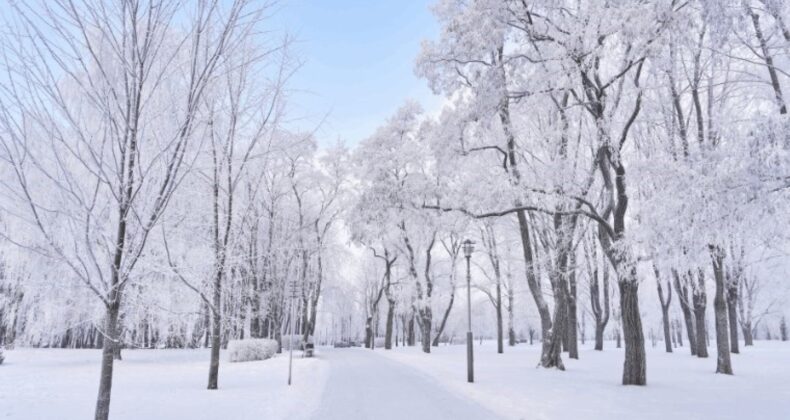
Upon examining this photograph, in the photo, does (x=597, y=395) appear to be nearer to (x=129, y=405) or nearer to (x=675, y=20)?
(x=675, y=20)

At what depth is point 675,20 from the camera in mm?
9359

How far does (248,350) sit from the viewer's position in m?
20.0

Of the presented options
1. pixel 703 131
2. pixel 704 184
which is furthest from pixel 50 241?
pixel 703 131

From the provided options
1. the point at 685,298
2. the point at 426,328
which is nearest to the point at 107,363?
the point at 426,328

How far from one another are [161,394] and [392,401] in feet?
16.5

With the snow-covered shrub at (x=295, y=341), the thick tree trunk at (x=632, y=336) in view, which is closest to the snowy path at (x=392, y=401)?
the thick tree trunk at (x=632, y=336)

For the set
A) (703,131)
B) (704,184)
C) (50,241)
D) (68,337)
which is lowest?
(68,337)

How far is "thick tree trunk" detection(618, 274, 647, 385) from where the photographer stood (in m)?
11.6

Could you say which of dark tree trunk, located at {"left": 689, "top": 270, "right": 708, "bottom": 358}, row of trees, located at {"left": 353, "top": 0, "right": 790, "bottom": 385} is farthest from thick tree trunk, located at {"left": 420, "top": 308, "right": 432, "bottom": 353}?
dark tree trunk, located at {"left": 689, "top": 270, "right": 708, "bottom": 358}

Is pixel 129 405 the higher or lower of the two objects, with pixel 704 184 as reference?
lower

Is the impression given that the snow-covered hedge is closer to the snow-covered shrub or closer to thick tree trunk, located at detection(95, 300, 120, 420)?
the snow-covered shrub

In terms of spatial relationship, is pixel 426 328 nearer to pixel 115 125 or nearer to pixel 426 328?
pixel 426 328

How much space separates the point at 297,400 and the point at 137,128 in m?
6.41

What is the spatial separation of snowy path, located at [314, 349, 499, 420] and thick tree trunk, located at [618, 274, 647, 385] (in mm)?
4956
